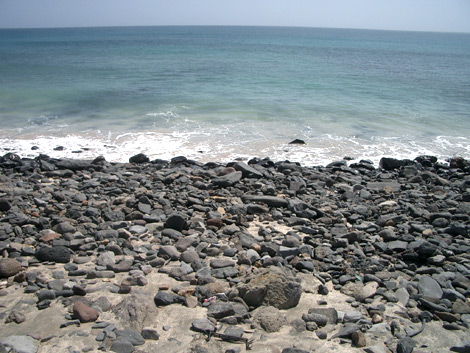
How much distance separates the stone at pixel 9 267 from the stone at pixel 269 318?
3041 mm

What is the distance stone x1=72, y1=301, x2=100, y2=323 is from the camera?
14.4 feet

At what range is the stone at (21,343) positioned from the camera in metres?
3.91

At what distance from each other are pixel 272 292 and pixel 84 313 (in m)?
2.05

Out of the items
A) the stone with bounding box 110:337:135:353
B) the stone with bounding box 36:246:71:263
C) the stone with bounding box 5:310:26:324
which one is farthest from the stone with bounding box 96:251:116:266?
the stone with bounding box 110:337:135:353

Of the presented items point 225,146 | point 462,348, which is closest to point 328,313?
point 462,348

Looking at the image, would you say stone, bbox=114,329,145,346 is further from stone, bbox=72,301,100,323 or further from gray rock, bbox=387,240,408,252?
gray rock, bbox=387,240,408,252

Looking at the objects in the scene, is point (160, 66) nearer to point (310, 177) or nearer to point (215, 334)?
point (310, 177)

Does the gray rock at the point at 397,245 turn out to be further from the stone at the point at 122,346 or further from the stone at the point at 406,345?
the stone at the point at 122,346

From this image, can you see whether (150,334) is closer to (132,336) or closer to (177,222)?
(132,336)

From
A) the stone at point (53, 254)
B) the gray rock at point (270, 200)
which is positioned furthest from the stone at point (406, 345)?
the stone at point (53, 254)

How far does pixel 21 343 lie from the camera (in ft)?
13.1

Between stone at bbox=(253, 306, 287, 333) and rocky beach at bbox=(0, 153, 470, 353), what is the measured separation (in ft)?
0.04

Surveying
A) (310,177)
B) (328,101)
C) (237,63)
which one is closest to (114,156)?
(310,177)

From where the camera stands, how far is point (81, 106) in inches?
776
